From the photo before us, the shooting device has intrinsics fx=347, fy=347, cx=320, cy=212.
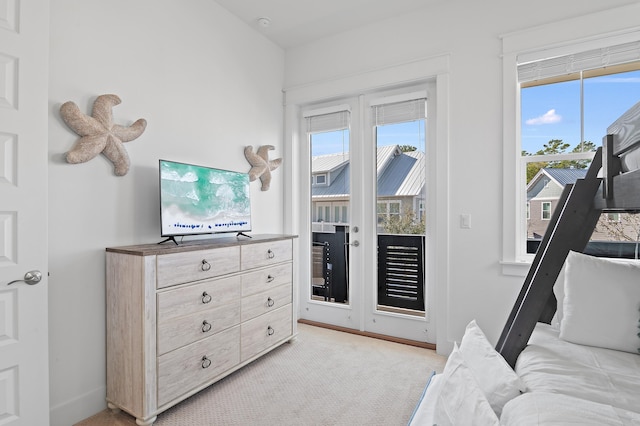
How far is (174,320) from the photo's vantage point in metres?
2.00

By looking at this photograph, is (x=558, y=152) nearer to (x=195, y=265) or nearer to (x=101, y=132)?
(x=195, y=265)

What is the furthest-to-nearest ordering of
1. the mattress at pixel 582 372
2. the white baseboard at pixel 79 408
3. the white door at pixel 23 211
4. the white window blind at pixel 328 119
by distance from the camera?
1. the white window blind at pixel 328 119
2. the white baseboard at pixel 79 408
3. the white door at pixel 23 211
4. the mattress at pixel 582 372

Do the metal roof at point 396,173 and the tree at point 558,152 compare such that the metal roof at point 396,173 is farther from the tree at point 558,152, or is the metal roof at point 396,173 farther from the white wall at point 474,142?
the tree at point 558,152

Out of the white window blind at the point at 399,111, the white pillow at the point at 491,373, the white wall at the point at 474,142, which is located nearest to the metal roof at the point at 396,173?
the white window blind at the point at 399,111

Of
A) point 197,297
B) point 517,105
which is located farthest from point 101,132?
point 517,105

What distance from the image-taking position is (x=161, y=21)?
245 centimetres

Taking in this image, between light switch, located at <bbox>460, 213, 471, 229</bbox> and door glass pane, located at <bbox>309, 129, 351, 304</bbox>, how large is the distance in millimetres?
1108

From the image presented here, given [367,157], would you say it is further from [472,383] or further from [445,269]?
[472,383]

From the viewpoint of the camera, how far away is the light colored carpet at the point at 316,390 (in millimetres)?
1948

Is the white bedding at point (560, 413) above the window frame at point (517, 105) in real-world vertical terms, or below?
below

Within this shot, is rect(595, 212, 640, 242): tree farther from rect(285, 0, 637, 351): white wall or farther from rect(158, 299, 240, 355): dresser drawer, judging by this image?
rect(158, 299, 240, 355): dresser drawer

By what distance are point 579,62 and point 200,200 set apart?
283cm

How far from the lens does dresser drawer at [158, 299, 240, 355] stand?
6.40 feet

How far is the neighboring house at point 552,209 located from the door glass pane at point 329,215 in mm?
1579
